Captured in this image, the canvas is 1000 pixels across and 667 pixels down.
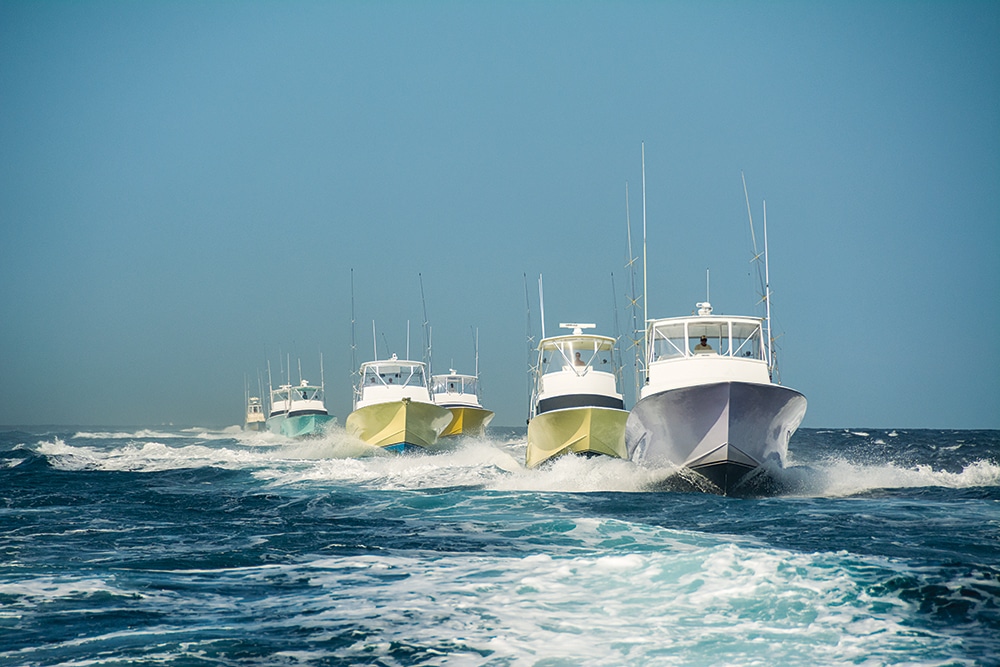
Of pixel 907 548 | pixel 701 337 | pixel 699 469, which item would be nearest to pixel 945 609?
pixel 907 548

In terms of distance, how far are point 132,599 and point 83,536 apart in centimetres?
491

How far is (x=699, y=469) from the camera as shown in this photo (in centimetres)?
1614

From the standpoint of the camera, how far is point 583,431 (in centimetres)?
2159

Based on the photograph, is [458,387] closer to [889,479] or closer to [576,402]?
[576,402]

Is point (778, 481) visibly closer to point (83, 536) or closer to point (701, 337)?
point (701, 337)

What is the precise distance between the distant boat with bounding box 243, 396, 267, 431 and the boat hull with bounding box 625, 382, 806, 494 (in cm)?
7765

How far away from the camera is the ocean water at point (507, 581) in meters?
6.11

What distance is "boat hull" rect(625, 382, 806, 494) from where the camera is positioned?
15.4 metres

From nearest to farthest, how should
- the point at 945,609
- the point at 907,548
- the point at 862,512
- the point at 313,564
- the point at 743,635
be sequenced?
the point at 743,635
the point at 945,609
the point at 313,564
the point at 907,548
the point at 862,512

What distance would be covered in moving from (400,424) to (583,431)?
13658 mm

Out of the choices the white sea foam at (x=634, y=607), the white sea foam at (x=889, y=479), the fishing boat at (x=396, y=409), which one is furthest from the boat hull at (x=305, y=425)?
the white sea foam at (x=634, y=607)

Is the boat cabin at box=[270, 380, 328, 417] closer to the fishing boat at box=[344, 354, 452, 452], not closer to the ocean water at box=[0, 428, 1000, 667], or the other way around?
the fishing boat at box=[344, 354, 452, 452]

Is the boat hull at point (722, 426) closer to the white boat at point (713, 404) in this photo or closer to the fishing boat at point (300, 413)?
the white boat at point (713, 404)

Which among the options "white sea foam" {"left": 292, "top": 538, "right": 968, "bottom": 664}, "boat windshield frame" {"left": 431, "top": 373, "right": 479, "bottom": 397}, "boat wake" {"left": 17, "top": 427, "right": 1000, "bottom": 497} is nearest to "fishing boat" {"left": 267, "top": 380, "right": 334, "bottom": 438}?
"boat windshield frame" {"left": 431, "top": 373, "right": 479, "bottom": 397}
